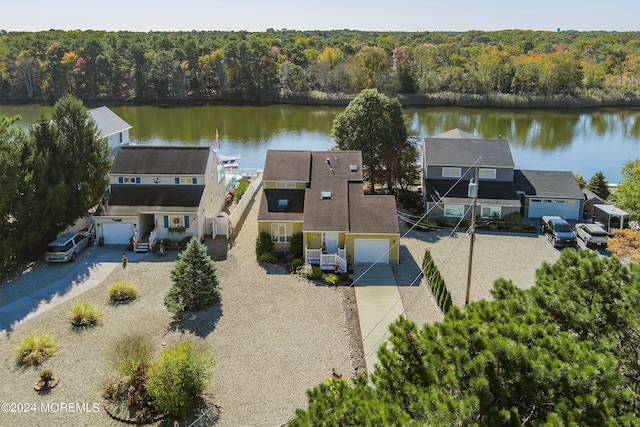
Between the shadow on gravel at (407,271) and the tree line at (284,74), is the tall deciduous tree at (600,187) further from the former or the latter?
the tree line at (284,74)

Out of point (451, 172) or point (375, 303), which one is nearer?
point (375, 303)

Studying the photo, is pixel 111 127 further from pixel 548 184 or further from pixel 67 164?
pixel 548 184

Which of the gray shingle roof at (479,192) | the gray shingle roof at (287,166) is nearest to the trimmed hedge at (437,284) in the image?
the gray shingle roof at (479,192)

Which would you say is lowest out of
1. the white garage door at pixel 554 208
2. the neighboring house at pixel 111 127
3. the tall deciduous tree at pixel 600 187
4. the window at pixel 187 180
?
the white garage door at pixel 554 208

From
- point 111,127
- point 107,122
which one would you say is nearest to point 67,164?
point 111,127

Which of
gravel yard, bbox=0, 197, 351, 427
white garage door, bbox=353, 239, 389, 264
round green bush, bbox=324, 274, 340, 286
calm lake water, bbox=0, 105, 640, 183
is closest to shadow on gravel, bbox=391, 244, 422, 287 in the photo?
white garage door, bbox=353, 239, 389, 264

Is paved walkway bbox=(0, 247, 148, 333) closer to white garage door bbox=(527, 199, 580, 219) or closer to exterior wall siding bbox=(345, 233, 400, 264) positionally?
exterior wall siding bbox=(345, 233, 400, 264)

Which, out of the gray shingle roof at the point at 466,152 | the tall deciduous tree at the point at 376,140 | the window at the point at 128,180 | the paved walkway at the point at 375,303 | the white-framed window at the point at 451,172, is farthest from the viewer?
the tall deciduous tree at the point at 376,140

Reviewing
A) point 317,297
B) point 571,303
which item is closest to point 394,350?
point 571,303
